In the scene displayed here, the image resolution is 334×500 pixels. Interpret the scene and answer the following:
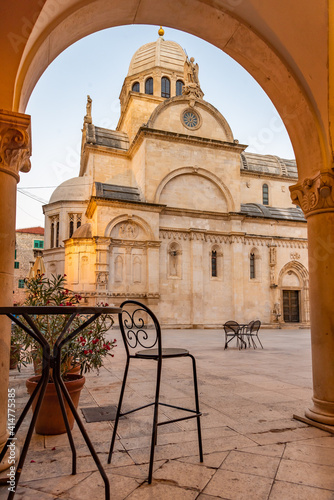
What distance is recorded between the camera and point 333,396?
3.96m

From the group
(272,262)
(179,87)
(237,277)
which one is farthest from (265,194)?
(179,87)

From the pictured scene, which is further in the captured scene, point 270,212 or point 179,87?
point 179,87

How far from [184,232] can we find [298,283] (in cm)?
906

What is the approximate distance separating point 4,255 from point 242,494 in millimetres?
2506

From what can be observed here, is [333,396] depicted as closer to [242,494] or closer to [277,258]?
[242,494]

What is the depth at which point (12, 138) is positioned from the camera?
10.8ft

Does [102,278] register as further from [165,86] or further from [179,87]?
[179,87]

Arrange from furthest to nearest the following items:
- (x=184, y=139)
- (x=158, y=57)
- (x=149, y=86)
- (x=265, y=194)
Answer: (x=158, y=57), (x=149, y=86), (x=265, y=194), (x=184, y=139)

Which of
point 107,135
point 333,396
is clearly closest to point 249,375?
point 333,396

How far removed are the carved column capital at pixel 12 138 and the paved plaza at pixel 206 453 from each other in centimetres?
247

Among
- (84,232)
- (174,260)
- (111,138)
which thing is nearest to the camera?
(84,232)

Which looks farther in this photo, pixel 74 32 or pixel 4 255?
pixel 74 32

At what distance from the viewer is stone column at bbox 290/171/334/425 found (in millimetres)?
4004

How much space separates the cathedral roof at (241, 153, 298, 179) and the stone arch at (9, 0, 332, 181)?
26605 millimetres
